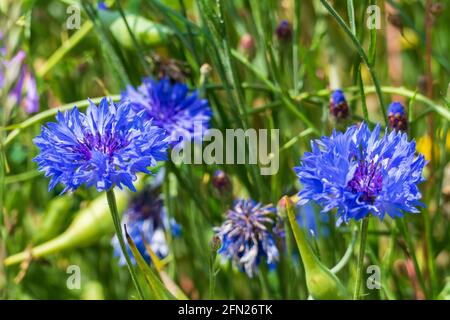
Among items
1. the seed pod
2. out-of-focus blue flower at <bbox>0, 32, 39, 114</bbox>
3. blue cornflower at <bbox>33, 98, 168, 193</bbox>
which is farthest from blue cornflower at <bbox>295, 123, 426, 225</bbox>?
out-of-focus blue flower at <bbox>0, 32, 39, 114</bbox>

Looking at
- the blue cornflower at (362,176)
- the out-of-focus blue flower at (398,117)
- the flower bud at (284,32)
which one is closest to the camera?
the blue cornflower at (362,176)

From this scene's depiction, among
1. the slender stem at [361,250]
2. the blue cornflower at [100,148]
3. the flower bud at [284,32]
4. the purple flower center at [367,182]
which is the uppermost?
the flower bud at [284,32]

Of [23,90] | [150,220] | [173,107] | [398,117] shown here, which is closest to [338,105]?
[398,117]

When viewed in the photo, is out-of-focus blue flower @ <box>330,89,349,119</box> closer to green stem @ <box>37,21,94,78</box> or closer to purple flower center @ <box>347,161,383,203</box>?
purple flower center @ <box>347,161,383,203</box>

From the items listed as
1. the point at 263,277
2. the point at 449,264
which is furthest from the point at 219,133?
the point at 449,264

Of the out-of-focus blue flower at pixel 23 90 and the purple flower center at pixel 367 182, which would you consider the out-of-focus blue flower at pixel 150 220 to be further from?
the purple flower center at pixel 367 182

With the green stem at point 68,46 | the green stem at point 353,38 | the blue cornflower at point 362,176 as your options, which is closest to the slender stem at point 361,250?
the blue cornflower at point 362,176
